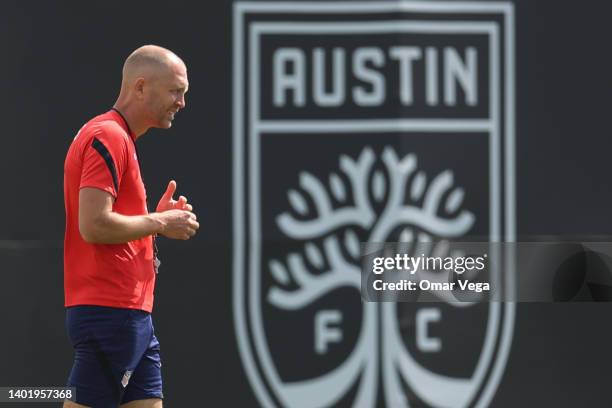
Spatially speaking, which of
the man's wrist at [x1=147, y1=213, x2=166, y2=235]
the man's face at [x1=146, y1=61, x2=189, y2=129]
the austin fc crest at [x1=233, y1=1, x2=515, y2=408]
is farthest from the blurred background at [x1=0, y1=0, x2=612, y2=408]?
the man's wrist at [x1=147, y1=213, x2=166, y2=235]

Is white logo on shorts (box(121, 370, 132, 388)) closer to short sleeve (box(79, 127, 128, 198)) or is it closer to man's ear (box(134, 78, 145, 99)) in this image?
short sleeve (box(79, 127, 128, 198))

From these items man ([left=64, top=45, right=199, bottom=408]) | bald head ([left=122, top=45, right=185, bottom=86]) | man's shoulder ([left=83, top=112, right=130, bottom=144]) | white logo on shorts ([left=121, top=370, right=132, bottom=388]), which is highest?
bald head ([left=122, top=45, right=185, bottom=86])

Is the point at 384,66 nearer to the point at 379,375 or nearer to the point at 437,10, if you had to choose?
the point at 437,10

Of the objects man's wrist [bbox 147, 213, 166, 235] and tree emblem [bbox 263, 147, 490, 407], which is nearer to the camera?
man's wrist [bbox 147, 213, 166, 235]

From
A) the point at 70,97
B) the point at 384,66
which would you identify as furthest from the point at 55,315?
the point at 384,66

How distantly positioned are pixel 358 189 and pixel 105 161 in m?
1.75

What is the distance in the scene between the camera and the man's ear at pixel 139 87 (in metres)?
3.11

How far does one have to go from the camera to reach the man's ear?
123 inches

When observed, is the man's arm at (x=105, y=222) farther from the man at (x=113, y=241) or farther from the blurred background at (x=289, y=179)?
Answer: the blurred background at (x=289, y=179)

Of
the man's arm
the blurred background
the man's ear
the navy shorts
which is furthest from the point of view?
the blurred background

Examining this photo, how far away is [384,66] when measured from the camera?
A: 4484 millimetres

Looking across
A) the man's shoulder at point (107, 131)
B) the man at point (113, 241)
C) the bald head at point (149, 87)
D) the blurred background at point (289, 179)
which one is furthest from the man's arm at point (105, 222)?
the blurred background at point (289, 179)

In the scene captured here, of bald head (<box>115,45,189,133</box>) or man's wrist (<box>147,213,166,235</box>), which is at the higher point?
bald head (<box>115,45,189,133</box>)

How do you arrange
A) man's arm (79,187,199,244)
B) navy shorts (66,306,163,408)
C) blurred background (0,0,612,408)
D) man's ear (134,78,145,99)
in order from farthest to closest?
blurred background (0,0,612,408) → man's ear (134,78,145,99) → navy shorts (66,306,163,408) → man's arm (79,187,199,244)
